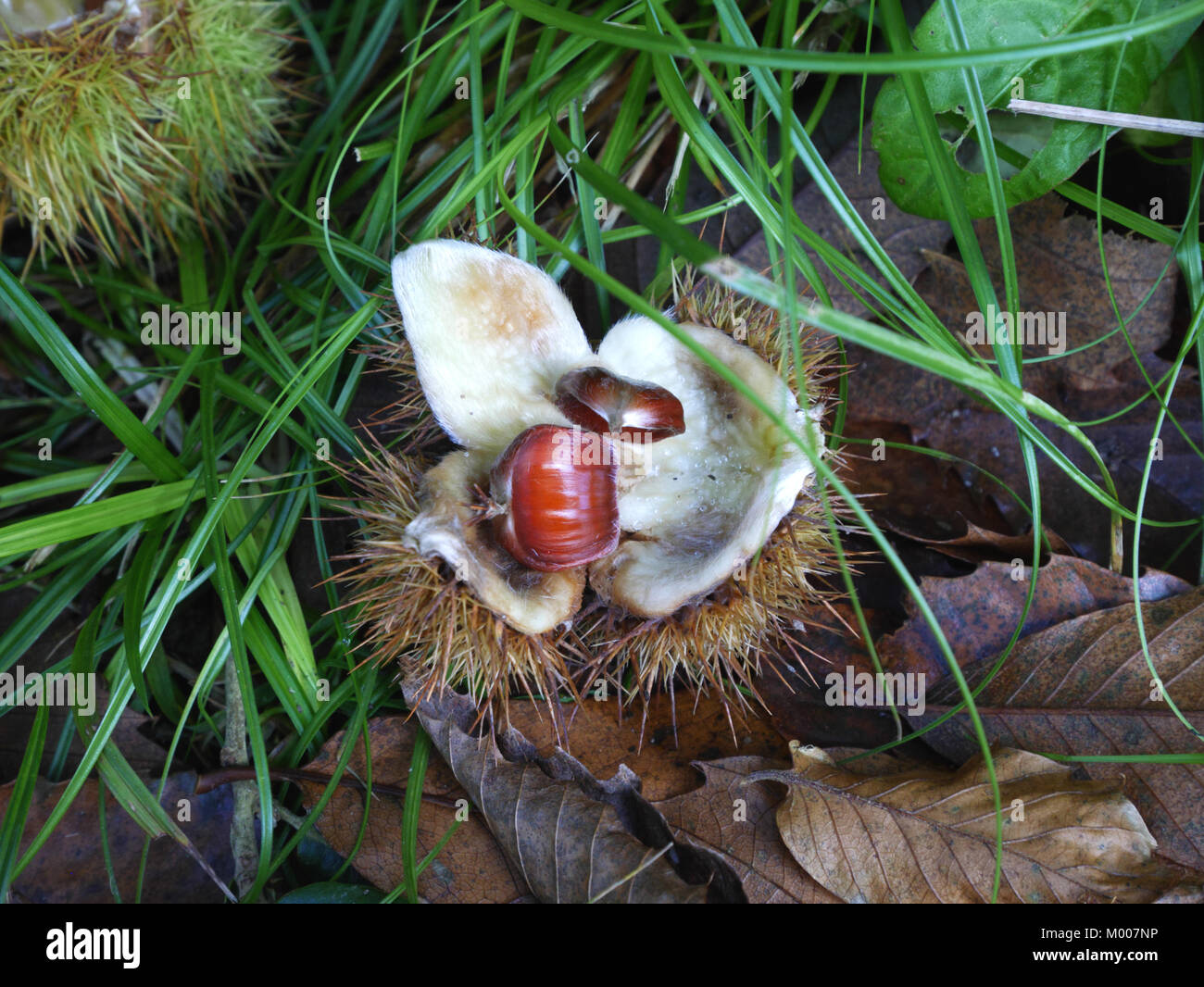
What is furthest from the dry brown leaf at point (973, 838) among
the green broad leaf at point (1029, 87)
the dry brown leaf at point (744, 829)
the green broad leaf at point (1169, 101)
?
the green broad leaf at point (1169, 101)

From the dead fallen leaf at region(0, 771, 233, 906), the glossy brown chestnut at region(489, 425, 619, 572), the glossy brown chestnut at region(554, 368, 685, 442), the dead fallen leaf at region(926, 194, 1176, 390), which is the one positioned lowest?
the dead fallen leaf at region(0, 771, 233, 906)

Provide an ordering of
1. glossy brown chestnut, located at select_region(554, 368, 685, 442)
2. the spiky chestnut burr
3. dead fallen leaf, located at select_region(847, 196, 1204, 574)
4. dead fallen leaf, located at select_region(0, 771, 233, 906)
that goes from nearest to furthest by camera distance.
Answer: the spiky chestnut burr → glossy brown chestnut, located at select_region(554, 368, 685, 442) → dead fallen leaf, located at select_region(0, 771, 233, 906) → dead fallen leaf, located at select_region(847, 196, 1204, 574)

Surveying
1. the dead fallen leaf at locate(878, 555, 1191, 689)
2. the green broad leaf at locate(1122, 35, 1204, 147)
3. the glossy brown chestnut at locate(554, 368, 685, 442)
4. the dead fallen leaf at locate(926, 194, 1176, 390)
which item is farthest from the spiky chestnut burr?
the green broad leaf at locate(1122, 35, 1204, 147)

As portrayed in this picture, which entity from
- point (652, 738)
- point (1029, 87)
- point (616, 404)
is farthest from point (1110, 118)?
point (652, 738)

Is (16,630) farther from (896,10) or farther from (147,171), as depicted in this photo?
(896,10)

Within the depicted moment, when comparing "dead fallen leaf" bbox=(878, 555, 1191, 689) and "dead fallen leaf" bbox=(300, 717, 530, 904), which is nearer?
"dead fallen leaf" bbox=(300, 717, 530, 904)

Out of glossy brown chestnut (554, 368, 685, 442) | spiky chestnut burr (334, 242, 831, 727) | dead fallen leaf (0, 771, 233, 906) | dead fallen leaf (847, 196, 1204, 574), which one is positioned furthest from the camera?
dead fallen leaf (847, 196, 1204, 574)

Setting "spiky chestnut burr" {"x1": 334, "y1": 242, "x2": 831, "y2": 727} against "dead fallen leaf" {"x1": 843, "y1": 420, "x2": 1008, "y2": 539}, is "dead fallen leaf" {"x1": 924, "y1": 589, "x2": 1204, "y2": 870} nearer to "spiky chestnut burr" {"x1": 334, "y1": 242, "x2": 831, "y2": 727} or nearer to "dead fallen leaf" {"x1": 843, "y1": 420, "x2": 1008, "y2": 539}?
"dead fallen leaf" {"x1": 843, "y1": 420, "x2": 1008, "y2": 539}
